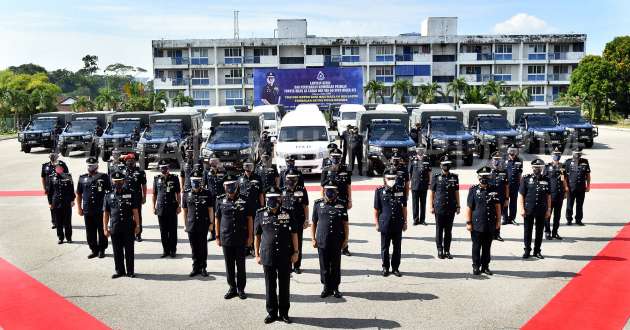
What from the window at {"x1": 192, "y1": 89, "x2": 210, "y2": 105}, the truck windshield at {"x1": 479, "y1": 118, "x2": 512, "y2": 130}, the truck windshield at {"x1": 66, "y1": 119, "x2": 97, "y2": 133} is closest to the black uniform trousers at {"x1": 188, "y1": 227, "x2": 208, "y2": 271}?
the truck windshield at {"x1": 479, "y1": 118, "x2": 512, "y2": 130}

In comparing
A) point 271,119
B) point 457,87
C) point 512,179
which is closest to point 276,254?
point 512,179

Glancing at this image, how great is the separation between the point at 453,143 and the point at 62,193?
1484cm

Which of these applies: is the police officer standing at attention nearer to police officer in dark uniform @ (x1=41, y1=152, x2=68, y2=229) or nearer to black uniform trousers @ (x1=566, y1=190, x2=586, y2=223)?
police officer in dark uniform @ (x1=41, y1=152, x2=68, y2=229)

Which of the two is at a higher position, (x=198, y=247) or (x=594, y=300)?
(x=198, y=247)

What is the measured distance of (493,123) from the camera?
2520 cm

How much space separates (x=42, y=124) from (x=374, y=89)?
3459 centimetres

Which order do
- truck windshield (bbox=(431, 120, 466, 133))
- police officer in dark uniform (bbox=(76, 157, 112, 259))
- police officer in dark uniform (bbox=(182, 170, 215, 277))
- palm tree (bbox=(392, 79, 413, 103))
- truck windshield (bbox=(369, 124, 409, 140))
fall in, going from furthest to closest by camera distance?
1. palm tree (bbox=(392, 79, 413, 103))
2. truck windshield (bbox=(431, 120, 466, 133))
3. truck windshield (bbox=(369, 124, 409, 140))
4. police officer in dark uniform (bbox=(76, 157, 112, 259))
5. police officer in dark uniform (bbox=(182, 170, 215, 277))

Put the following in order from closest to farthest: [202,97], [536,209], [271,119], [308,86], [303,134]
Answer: [536,209] → [303,134] → [271,119] → [308,86] → [202,97]

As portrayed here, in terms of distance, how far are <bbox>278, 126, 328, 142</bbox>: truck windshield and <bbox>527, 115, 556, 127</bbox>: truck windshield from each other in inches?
463

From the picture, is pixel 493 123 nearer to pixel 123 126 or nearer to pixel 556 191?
pixel 556 191

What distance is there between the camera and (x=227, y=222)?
800 centimetres

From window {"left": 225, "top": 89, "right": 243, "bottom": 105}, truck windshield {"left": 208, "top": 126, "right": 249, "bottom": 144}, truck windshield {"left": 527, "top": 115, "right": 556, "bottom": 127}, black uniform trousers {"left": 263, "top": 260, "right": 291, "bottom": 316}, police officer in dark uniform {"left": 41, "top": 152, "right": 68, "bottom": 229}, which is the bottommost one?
black uniform trousers {"left": 263, "top": 260, "right": 291, "bottom": 316}

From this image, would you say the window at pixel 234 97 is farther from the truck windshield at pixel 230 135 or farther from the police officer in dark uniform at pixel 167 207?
the police officer in dark uniform at pixel 167 207

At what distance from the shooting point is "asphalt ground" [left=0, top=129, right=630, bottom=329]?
24.4 feet
